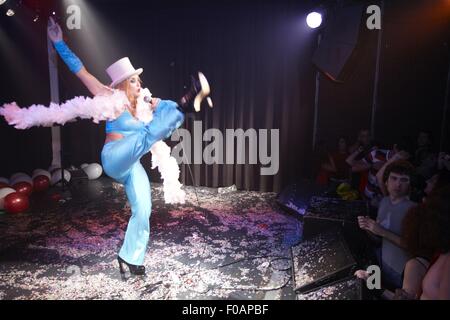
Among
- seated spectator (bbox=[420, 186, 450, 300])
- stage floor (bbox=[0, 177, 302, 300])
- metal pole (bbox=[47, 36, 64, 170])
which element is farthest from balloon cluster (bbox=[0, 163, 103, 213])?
seated spectator (bbox=[420, 186, 450, 300])

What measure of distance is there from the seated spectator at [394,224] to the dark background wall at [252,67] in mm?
3608

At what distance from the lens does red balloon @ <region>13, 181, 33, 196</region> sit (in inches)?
210

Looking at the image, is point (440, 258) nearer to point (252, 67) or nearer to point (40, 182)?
point (252, 67)

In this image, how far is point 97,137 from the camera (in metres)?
7.63

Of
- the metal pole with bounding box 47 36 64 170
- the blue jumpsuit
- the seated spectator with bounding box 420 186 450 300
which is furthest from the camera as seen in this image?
the metal pole with bounding box 47 36 64 170

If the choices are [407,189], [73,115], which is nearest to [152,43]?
[73,115]

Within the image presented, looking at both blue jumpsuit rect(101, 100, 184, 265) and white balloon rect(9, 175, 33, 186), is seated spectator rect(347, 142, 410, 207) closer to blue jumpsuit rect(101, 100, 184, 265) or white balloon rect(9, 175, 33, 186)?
blue jumpsuit rect(101, 100, 184, 265)

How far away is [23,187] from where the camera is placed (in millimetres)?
5406

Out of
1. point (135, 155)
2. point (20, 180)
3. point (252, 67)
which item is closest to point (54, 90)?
point (20, 180)

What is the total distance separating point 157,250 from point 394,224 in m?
2.44

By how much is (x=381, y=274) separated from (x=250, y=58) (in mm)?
4511

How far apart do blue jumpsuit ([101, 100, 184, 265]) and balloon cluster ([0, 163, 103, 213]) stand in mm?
2586

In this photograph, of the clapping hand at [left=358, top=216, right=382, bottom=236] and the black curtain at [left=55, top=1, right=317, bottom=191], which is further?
the black curtain at [left=55, top=1, right=317, bottom=191]
